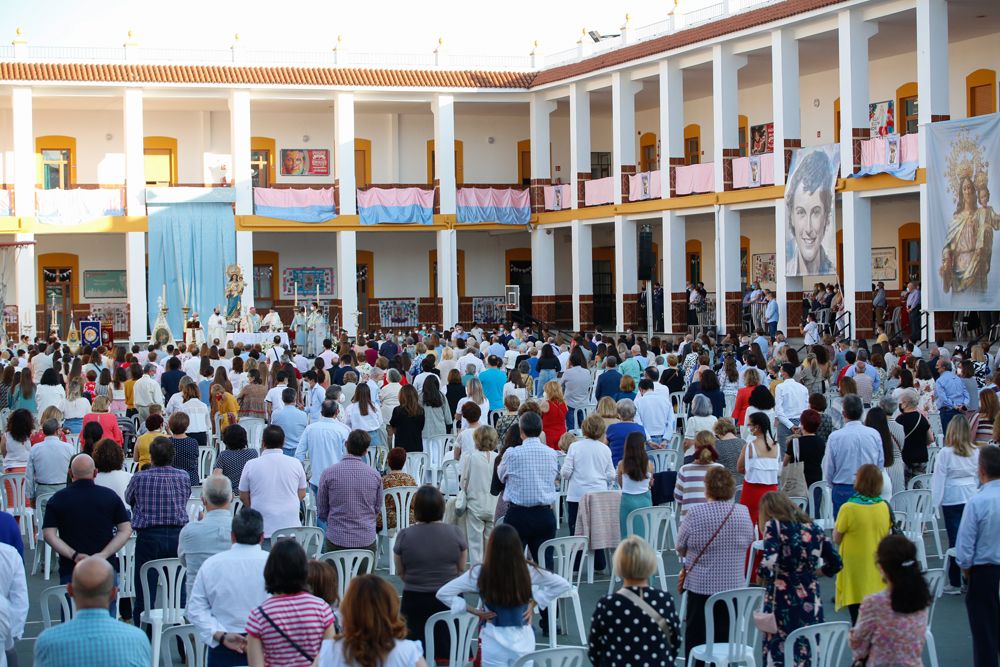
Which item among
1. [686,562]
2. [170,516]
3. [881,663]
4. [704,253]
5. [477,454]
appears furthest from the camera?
[704,253]

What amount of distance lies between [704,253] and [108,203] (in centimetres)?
1574

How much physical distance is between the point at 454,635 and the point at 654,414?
6416mm

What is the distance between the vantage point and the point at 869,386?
1455cm

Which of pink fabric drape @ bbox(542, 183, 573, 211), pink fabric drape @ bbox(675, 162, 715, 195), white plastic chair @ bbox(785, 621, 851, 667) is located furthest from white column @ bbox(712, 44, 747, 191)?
white plastic chair @ bbox(785, 621, 851, 667)

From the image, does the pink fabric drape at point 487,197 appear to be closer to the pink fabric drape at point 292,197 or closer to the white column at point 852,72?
the pink fabric drape at point 292,197

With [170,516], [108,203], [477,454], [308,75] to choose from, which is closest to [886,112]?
[308,75]

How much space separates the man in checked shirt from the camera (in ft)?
26.1

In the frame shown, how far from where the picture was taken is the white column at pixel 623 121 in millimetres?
30422

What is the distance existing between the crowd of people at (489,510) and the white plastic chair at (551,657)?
0.18 m

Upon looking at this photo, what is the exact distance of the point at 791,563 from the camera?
645 centimetres

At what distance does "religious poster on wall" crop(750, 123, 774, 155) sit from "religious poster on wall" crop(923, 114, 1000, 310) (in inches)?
354

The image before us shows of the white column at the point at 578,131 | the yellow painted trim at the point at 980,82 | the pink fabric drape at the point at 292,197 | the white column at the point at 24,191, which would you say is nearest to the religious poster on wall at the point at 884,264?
the yellow painted trim at the point at 980,82

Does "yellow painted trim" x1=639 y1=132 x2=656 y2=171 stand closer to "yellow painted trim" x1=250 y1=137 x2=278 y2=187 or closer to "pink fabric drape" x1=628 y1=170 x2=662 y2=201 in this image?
"pink fabric drape" x1=628 y1=170 x2=662 y2=201

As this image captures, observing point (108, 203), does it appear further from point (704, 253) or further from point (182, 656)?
point (182, 656)
